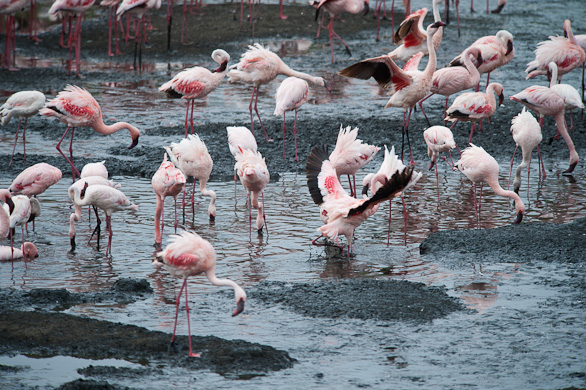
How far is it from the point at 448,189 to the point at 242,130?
2579mm

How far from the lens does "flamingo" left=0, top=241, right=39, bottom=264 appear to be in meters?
6.16

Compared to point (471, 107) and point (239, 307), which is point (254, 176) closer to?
point (239, 307)

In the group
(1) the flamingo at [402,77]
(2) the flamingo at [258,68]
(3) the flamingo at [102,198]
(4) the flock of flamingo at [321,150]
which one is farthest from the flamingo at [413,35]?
(3) the flamingo at [102,198]

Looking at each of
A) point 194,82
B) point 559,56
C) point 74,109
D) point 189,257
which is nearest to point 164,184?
point 74,109

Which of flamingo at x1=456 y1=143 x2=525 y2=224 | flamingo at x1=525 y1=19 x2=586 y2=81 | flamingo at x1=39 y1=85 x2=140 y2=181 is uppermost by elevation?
flamingo at x1=525 y1=19 x2=586 y2=81

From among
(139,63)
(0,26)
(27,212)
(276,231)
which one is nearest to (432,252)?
(276,231)

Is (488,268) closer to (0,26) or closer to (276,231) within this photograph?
(276,231)

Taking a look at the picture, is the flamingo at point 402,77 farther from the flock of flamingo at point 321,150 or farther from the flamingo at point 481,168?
the flamingo at point 481,168

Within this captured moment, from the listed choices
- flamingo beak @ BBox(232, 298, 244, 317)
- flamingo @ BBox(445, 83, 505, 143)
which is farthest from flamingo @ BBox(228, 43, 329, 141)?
flamingo beak @ BBox(232, 298, 244, 317)

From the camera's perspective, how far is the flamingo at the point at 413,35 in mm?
11406

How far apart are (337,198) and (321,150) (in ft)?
2.36

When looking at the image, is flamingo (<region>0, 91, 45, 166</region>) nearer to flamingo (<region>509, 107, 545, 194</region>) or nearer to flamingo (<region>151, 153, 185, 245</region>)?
flamingo (<region>151, 153, 185, 245</region>)

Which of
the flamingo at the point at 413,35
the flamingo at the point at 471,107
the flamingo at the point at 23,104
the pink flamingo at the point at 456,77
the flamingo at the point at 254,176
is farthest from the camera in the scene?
the flamingo at the point at 413,35

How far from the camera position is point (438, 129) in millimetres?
8602
